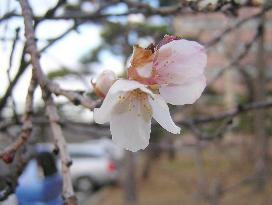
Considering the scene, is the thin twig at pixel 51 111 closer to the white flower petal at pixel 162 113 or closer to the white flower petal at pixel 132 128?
the white flower petal at pixel 132 128

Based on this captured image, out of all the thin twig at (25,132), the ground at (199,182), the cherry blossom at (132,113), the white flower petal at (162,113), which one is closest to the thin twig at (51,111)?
the thin twig at (25,132)

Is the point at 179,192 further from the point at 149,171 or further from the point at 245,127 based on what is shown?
the point at 149,171

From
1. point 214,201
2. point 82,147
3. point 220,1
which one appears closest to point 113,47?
point 82,147

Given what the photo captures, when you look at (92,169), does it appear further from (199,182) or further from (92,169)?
(199,182)

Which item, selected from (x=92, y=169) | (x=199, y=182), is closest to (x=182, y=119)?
(x=199, y=182)

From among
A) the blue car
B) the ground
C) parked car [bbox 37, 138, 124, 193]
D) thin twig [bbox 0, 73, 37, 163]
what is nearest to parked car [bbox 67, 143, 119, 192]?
parked car [bbox 37, 138, 124, 193]

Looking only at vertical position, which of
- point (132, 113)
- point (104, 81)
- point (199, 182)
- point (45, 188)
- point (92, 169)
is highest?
point (104, 81)
